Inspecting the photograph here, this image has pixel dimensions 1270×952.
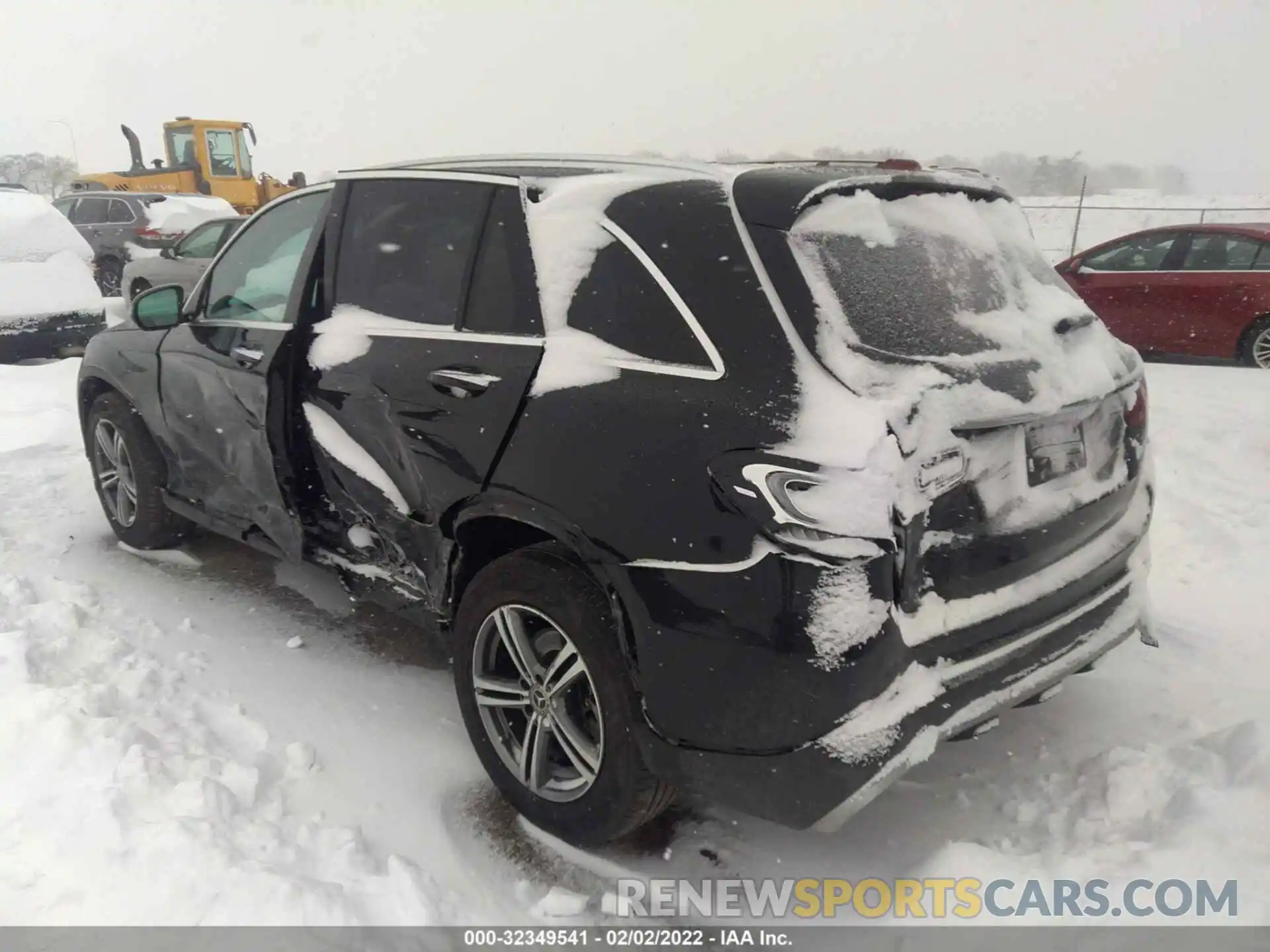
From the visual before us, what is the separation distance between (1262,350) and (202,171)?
2319 cm

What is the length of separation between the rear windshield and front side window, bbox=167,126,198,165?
24.6 metres

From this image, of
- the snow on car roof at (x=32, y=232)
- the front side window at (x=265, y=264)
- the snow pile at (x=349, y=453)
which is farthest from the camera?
the snow on car roof at (x=32, y=232)

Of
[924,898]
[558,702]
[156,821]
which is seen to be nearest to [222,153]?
[156,821]

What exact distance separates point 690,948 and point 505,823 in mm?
715

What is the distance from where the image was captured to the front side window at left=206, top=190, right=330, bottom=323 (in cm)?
371

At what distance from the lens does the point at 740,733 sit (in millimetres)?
2176

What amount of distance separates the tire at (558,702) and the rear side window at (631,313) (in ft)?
2.08

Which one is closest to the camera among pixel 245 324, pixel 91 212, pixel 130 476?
pixel 245 324

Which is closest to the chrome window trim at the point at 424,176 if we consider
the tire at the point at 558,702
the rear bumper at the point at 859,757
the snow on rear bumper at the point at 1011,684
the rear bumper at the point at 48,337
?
the tire at the point at 558,702

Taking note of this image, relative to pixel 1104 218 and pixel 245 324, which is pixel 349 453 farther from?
pixel 1104 218

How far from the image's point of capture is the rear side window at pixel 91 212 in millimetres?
15539

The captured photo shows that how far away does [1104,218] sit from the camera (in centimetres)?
3144

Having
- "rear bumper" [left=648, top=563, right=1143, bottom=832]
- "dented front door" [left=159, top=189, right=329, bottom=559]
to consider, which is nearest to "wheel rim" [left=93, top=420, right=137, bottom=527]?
"dented front door" [left=159, top=189, right=329, bottom=559]

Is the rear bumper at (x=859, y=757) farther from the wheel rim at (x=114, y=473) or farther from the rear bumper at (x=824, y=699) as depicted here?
the wheel rim at (x=114, y=473)
